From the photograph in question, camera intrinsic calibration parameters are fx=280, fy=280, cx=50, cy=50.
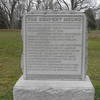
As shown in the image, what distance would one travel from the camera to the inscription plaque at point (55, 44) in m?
4.54

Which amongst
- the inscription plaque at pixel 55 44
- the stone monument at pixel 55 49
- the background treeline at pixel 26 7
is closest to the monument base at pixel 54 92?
the stone monument at pixel 55 49

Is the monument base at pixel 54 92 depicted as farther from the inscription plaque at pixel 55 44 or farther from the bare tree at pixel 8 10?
the bare tree at pixel 8 10

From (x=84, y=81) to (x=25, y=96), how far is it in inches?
39.3

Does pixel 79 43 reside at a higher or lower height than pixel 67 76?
higher

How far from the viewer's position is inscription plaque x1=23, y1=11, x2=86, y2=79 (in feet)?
14.9

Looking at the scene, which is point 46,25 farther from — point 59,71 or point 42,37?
point 59,71

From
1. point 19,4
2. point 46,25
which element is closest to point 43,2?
point 19,4

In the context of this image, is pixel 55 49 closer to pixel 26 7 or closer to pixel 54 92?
pixel 54 92

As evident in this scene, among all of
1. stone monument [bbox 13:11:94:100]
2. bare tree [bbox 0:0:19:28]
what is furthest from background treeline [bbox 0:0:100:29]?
stone monument [bbox 13:11:94:100]

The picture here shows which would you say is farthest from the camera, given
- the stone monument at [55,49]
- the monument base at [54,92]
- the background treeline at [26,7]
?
the background treeline at [26,7]

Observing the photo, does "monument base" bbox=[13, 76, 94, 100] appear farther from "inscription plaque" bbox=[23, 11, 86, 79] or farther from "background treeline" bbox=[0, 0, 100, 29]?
"background treeline" bbox=[0, 0, 100, 29]

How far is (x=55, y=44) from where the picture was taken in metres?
4.59

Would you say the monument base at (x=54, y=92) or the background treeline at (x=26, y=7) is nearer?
the monument base at (x=54, y=92)

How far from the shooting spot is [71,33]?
454cm
